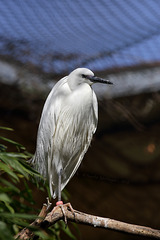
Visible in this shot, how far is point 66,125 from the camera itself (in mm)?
1477

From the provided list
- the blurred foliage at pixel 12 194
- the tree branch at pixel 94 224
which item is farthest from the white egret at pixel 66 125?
the tree branch at pixel 94 224

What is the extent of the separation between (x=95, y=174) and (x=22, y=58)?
110 cm

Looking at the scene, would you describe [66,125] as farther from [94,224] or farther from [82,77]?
[94,224]

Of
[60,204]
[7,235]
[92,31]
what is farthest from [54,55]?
[7,235]

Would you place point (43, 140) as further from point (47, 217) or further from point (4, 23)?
point (4, 23)

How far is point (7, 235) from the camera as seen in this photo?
23.6 inches

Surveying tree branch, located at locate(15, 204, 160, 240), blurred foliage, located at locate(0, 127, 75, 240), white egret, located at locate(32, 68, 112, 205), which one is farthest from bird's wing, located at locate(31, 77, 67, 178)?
tree branch, located at locate(15, 204, 160, 240)

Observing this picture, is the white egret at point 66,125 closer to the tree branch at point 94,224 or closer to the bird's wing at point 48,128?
the bird's wing at point 48,128

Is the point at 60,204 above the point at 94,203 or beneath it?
above

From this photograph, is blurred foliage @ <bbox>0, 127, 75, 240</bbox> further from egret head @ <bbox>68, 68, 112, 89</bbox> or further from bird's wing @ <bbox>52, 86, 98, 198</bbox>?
egret head @ <bbox>68, 68, 112, 89</bbox>

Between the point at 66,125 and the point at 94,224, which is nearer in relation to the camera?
the point at 94,224

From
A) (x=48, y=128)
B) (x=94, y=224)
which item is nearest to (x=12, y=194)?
(x=48, y=128)

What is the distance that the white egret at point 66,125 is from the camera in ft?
4.64

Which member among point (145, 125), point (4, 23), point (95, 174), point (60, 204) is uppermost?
point (4, 23)
